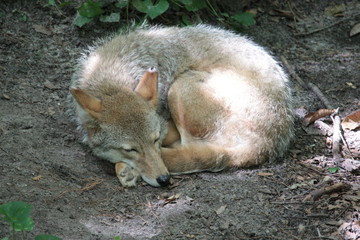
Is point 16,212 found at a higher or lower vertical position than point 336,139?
higher

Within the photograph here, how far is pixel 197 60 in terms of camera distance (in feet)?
22.3

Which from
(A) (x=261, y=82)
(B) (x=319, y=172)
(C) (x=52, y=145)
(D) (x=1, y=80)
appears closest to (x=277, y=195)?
(B) (x=319, y=172)

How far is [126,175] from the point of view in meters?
5.69

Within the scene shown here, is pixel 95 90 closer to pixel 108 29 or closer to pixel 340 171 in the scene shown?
pixel 108 29

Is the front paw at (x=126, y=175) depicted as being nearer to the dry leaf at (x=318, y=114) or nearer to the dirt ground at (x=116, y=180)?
the dirt ground at (x=116, y=180)

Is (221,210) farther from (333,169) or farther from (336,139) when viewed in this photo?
(336,139)

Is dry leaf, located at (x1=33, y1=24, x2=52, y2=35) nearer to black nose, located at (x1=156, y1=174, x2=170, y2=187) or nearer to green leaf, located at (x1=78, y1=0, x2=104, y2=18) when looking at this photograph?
green leaf, located at (x1=78, y1=0, x2=104, y2=18)

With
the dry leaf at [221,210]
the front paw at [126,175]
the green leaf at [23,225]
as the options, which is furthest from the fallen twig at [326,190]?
the green leaf at [23,225]

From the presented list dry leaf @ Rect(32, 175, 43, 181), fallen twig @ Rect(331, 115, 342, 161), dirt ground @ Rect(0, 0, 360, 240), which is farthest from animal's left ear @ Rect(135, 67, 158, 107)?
fallen twig @ Rect(331, 115, 342, 161)

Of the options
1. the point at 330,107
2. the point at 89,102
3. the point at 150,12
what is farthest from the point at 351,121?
the point at 89,102

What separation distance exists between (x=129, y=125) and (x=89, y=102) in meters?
0.51

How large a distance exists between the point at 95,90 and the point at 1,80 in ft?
5.70

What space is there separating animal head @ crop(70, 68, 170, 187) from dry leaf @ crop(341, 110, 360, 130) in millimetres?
2685

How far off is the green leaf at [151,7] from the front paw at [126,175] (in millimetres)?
2777
